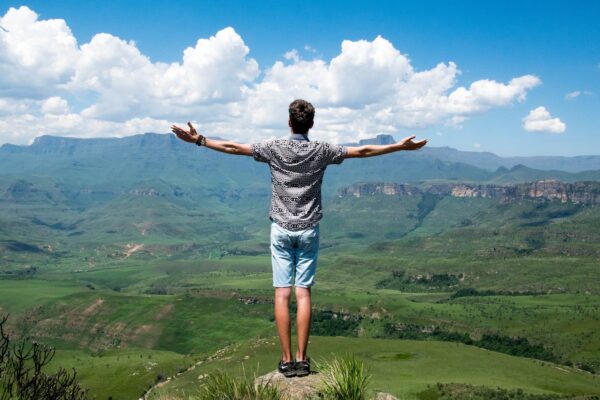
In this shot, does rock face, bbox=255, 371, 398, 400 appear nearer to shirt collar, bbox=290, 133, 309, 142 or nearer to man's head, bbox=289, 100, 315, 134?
shirt collar, bbox=290, 133, 309, 142

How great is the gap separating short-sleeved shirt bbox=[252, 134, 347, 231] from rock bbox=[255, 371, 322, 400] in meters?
3.00

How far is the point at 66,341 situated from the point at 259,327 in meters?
61.4

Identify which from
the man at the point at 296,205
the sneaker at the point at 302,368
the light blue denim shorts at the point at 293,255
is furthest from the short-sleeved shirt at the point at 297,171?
the sneaker at the point at 302,368

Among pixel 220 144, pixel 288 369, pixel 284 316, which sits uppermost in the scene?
pixel 220 144

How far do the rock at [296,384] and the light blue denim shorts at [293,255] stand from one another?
1846 mm

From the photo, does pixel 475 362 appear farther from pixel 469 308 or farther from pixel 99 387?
pixel 469 308

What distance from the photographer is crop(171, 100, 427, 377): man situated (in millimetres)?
10555

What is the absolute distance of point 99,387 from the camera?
93.8 meters

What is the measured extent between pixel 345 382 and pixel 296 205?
3.53m

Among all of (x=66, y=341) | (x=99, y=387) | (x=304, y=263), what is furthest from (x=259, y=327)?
(x=304, y=263)

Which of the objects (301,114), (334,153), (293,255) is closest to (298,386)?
(293,255)

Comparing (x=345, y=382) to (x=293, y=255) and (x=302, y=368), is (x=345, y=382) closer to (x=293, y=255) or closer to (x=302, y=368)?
Result: (x=302, y=368)

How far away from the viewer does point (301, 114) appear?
10555 millimetres

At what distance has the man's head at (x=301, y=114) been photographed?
34.5 feet
